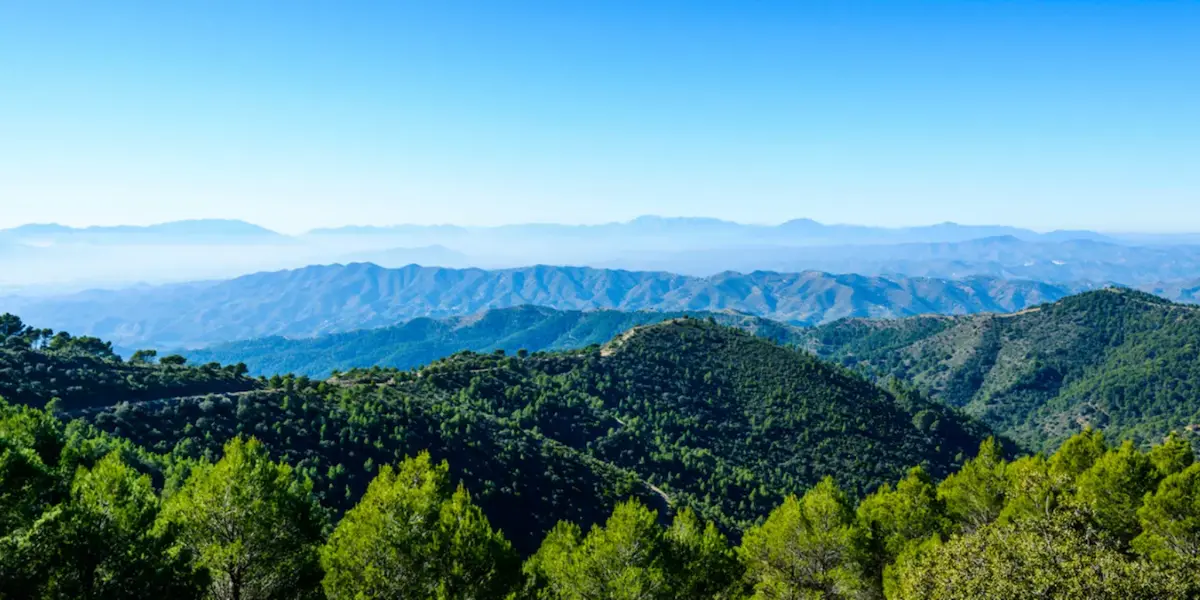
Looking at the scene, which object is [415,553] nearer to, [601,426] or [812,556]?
[812,556]

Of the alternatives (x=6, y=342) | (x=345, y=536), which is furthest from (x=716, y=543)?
(x=6, y=342)

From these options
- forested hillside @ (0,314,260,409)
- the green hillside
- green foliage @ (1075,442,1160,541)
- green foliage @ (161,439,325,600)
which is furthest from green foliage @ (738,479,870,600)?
forested hillside @ (0,314,260,409)

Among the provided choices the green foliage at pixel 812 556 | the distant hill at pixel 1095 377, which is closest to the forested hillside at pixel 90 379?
the green foliage at pixel 812 556

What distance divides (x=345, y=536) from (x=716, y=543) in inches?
680

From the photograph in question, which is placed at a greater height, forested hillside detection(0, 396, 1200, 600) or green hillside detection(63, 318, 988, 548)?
forested hillside detection(0, 396, 1200, 600)

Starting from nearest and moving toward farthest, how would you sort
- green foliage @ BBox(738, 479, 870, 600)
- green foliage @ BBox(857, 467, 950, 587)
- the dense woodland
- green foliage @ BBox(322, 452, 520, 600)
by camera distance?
the dense woodland < green foliage @ BBox(322, 452, 520, 600) < green foliage @ BBox(738, 479, 870, 600) < green foliage @ BBox(857, 467, 950, 587)

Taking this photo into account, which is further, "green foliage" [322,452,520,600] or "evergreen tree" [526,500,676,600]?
"evergreen tree" [526,500,676,600]

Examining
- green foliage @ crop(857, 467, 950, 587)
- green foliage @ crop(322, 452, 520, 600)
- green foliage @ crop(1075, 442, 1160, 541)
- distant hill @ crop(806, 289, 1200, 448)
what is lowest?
distant hill @ crop(806, 289, 1200, 448)

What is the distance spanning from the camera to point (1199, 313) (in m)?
166

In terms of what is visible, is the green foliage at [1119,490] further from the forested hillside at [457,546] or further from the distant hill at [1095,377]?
the distant hill at [1095,377]

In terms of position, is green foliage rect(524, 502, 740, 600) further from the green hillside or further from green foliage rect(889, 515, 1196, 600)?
the green hillside

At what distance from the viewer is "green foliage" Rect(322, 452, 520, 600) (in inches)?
800

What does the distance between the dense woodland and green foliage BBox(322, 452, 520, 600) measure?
0.08m

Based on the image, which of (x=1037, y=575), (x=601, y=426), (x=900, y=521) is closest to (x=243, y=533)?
(x=1037, y=575)
